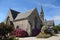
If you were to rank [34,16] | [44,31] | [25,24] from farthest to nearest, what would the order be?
[34,16]
[25,24]
[44,31]

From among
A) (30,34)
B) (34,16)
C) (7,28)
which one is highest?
(34,16)

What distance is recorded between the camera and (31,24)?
35.8m

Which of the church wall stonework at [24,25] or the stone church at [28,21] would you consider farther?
the stone church at [28,21]

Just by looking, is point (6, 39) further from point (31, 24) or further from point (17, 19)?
point (17, 19)

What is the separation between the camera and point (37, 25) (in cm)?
3869

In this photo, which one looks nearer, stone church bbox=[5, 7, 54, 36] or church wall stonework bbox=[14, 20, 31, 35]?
church wall stonework bbox=[14, 20, 31, 35]

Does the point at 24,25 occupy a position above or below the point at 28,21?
below

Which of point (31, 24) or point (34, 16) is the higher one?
point (34, 16)

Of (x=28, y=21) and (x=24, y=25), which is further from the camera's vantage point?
(x=24, y=25)

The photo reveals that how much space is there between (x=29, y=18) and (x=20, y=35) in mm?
7460

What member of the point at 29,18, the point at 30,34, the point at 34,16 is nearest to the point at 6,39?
the point at 30,34

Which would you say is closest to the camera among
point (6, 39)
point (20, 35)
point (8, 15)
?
point (6, 39)

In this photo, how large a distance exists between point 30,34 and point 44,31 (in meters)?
6.91

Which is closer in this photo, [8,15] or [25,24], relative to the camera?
[25,24]
